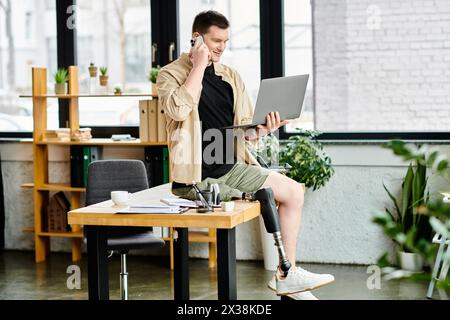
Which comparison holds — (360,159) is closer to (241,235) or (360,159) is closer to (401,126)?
(401,126)

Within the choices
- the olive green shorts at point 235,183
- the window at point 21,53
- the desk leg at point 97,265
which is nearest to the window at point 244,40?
the window at point 21,53

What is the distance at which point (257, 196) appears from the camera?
325 cm

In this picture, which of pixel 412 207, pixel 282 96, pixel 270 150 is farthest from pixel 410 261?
pixel 282 96

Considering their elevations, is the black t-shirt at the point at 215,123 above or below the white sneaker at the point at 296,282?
above

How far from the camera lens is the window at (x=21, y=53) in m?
6.33

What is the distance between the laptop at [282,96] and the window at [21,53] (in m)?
3.46

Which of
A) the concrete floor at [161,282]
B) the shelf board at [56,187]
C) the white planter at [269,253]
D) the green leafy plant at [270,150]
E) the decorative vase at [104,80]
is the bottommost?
the concrete floor at [161,282]

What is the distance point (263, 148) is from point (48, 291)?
5.80 feet

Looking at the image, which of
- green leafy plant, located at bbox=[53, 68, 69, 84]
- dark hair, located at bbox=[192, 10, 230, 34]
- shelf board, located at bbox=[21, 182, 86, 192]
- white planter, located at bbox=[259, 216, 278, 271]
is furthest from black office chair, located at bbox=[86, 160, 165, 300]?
green leafy plant, located at bbox=[53, 68, 69, 84]

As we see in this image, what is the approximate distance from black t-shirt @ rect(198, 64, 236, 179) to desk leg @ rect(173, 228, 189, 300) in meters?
0.37

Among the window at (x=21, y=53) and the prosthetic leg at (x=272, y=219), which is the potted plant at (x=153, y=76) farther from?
the prosthetic leg at (x=272, y=219)

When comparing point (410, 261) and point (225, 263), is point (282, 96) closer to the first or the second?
point (225, 263)

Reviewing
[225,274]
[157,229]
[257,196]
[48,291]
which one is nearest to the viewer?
[225,274]
